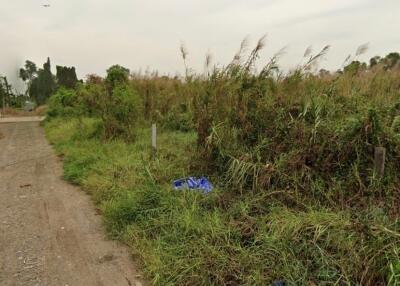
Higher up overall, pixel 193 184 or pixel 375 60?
pixel 375 60

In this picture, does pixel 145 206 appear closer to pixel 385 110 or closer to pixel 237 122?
pixel 237 122

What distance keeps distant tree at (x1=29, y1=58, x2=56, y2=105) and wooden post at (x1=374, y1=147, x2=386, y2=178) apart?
43.6 m

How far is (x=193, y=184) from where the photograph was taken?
401 cm

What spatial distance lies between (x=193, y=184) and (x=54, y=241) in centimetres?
163

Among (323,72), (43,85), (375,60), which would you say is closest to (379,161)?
(323,72)

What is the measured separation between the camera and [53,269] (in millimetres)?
2914

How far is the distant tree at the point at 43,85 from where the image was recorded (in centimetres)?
4184

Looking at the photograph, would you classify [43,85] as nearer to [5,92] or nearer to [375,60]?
[5,92]

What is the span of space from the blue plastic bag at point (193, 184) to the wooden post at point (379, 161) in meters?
1.73

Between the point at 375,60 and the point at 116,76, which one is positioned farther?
the point at 116,76

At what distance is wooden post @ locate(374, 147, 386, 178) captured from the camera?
3.20 m

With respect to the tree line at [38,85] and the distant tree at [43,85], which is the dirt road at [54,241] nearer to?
the tree line at [38,85]

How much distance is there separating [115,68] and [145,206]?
720cm

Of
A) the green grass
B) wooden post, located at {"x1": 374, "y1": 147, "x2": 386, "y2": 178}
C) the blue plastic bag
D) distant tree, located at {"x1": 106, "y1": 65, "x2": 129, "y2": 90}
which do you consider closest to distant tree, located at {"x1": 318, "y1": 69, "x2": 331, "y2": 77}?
wooden post, located at {"x1": 374, "y1": 147, "x2": 386, "y2": 178}
